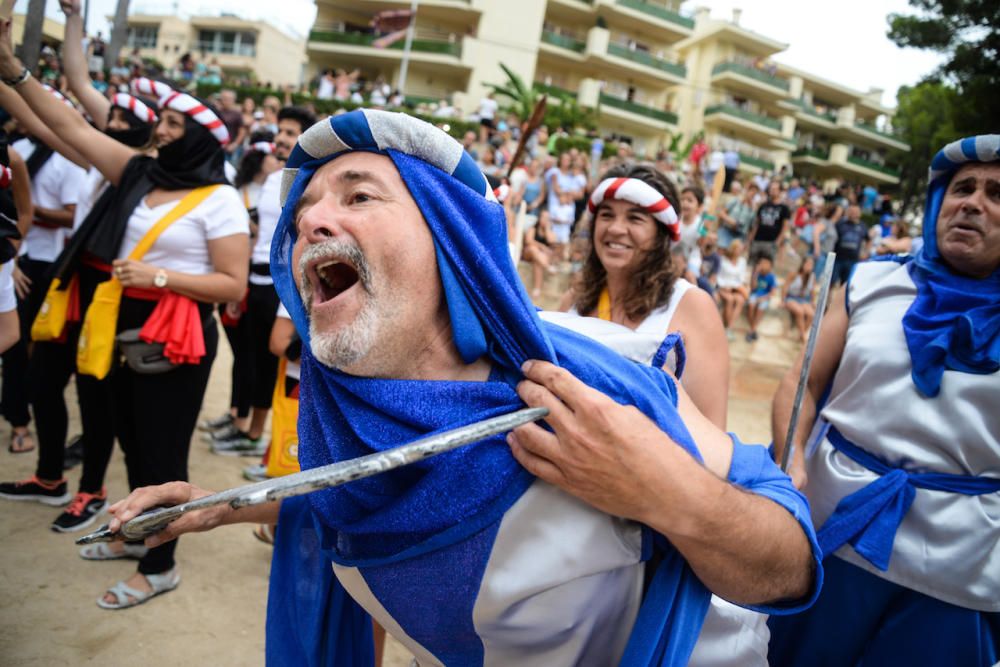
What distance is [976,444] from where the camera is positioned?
6.63 feet

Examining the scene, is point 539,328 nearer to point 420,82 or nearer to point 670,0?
point 420,82

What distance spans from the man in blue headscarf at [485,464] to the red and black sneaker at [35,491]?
10.2ft

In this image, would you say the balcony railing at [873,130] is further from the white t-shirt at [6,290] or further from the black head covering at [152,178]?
the white t-shirt at [6,290]

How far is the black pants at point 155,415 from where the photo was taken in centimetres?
311

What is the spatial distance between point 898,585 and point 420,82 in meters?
41.1

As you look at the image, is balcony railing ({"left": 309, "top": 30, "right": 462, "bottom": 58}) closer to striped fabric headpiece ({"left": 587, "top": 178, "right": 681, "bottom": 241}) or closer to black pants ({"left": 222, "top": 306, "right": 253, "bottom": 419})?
black pants ({"left": 222, "top": 306, "right": 253, "bottom": 419})

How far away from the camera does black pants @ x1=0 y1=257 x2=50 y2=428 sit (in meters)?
4.47

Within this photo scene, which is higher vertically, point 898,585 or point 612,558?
point 612,558

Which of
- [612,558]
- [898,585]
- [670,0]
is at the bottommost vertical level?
[898,585]

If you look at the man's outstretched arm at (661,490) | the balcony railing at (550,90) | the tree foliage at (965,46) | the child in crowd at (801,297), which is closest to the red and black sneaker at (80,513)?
the man's outstretched arm at (661,490)

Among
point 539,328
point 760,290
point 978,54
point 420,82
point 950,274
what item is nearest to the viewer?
point 539,328

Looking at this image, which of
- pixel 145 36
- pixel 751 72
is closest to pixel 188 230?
pixel 751 72

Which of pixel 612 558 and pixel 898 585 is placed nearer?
pixel 612 558

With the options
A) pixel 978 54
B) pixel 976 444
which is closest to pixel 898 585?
pixel 976 444
